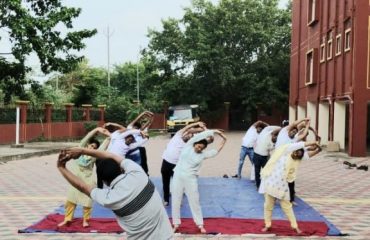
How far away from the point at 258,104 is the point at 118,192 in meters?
43.2

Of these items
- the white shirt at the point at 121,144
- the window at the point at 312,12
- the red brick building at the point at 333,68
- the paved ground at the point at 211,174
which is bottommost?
the paved ground at the point at 211,174

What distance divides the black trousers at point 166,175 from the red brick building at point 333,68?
45.5 ft

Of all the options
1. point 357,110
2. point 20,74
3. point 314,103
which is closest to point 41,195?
point 20,74

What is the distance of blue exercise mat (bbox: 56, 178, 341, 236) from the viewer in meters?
9.10

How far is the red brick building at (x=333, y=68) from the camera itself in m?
22.0

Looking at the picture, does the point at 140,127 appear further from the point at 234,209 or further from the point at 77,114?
the point at 77,114

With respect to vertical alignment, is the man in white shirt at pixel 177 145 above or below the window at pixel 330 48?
below

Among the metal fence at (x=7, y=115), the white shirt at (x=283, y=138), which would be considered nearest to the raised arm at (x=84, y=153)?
the white shirt at (x=283, y=138)

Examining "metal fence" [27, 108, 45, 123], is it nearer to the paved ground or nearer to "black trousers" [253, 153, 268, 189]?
the paved ground

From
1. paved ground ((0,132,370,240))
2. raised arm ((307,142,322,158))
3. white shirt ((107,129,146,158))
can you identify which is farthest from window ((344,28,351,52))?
raised arm ((307,142,322,158))

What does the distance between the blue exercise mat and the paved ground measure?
30cm

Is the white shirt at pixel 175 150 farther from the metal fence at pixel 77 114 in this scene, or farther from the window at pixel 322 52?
the metal fence at pixel 77 114

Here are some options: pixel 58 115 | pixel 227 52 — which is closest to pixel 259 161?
pixel 58 115

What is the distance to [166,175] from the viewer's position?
9.89 meters
